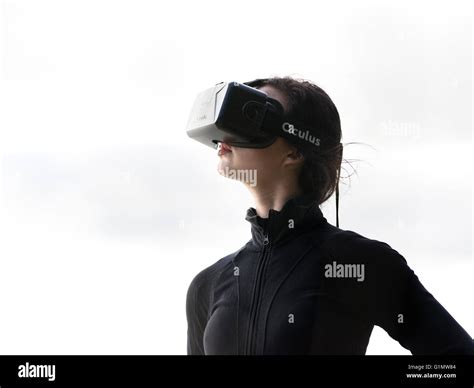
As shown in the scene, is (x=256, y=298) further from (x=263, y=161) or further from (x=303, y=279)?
(x=263, y=161)

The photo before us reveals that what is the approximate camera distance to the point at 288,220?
148cm

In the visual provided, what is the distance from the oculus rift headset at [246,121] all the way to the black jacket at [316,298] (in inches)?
6.3

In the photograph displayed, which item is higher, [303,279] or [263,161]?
[263,161]

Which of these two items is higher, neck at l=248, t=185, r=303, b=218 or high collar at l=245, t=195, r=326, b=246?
neck at l=248, t=185, r=303, b=218

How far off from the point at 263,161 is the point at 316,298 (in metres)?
0.36

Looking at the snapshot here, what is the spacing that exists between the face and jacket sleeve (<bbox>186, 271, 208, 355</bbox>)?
0.98 feet

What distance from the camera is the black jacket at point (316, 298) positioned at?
1371 millimetres

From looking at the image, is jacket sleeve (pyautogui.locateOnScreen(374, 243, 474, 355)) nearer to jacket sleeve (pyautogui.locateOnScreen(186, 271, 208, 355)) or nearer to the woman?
the woman

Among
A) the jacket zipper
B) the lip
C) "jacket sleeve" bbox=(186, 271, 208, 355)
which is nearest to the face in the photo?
the lip

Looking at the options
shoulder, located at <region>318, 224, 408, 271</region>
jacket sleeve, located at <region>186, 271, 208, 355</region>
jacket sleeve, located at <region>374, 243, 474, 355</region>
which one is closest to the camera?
jacket sleeve, located at <region>374, 243, 474, 355</region>

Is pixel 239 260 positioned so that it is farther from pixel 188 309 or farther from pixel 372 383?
pixel 372 383

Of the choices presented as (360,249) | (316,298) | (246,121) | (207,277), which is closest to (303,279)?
(316,298)

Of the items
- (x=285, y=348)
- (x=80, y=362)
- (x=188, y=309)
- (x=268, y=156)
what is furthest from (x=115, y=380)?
(x=268, y=156)

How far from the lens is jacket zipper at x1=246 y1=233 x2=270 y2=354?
1399 mm
